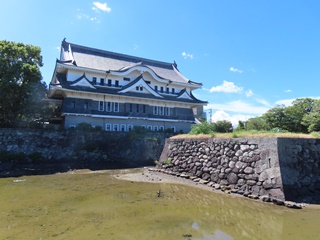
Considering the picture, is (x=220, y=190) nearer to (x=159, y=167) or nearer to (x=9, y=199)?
(x=159, y=167)

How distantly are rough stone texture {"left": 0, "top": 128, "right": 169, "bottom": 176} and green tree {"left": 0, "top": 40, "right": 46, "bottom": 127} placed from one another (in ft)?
7.39

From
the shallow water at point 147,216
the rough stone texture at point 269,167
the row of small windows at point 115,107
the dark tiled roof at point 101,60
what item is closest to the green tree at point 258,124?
the dark tiled roof at point 101,60

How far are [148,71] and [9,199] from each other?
91.2 feet

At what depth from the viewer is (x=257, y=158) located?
10.1 m

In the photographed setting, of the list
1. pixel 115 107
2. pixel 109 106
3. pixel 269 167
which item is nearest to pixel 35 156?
pixel 109 106

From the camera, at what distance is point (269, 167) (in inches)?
371

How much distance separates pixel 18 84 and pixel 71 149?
7.61 m

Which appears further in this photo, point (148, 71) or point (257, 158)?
point (148, 71)

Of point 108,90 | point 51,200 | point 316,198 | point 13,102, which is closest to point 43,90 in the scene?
point 13,102

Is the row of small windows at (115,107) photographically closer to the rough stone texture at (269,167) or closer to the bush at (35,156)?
the bush at (35,156)

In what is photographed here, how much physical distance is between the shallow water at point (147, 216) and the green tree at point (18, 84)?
13.7 meters

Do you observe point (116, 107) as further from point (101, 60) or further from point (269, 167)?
point (269, 167)

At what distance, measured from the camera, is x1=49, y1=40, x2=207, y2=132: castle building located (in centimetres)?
2892

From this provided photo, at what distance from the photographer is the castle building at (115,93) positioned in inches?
1139
